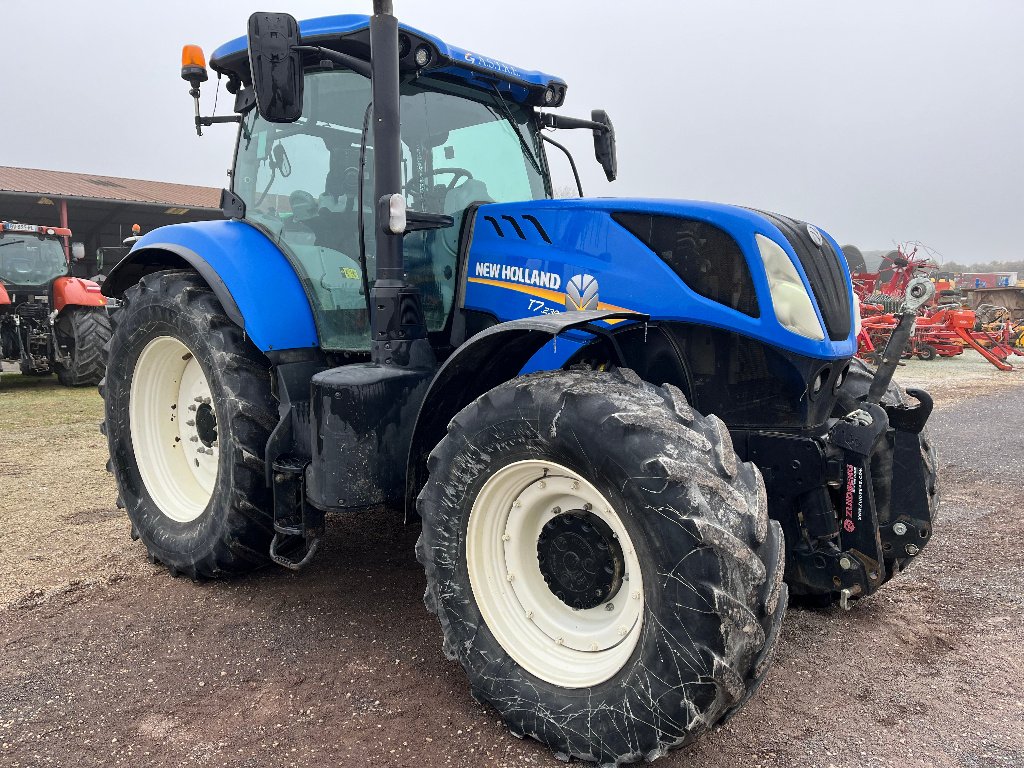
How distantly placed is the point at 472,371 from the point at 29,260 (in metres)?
11.4

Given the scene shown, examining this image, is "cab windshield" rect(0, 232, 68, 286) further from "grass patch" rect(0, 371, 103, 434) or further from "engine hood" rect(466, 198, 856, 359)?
"engine hood" rect(466, 198, 856, 359)

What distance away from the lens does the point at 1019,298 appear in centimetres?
2505

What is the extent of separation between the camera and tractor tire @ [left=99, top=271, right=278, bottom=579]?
3357 mm

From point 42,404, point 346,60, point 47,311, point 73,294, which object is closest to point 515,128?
point 346,60

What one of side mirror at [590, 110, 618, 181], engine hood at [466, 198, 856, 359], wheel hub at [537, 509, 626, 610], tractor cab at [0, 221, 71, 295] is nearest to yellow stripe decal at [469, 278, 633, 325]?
engine hood at [466, 198, 856, 359]

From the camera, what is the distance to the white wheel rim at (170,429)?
3.99 meters

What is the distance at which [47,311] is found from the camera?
10891 mm

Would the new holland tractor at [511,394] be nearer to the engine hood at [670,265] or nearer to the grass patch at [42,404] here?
the engine hood at [670,265]

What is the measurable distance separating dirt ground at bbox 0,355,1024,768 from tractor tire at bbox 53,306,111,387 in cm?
638

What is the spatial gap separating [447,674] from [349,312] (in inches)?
62.1

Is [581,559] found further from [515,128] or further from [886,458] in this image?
[515,128]

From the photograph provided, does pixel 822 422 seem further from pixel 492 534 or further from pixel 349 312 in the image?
pixel 349 312

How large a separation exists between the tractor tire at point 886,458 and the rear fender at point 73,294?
9.83m

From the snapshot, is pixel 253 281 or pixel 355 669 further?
pixel 253 281
